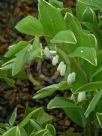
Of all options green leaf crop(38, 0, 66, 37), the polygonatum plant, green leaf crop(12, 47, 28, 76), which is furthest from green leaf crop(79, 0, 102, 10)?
green leaf crop(12, 47, 28, 76)

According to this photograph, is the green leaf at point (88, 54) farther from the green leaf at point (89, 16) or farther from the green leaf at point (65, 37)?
the green leaf at point (89, 16)

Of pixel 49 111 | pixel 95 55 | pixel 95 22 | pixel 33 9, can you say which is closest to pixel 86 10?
pixel 95 22

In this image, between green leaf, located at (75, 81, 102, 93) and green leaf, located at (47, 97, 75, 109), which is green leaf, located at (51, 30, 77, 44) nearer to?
green leaf, located at (75, 81, 102, 93)

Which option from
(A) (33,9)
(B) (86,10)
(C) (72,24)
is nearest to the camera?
(C) (72,24)

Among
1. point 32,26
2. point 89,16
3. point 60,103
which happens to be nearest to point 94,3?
point 89,16

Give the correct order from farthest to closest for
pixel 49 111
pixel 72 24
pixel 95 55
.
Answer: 1. pixel 49 111
2. pixel 72 24
3. pixel 95 55

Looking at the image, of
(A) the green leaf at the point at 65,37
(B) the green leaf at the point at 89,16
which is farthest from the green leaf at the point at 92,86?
(B) the green leaf at the point at 89,16

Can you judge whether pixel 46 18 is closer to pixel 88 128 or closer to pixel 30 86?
pixel 88 128
